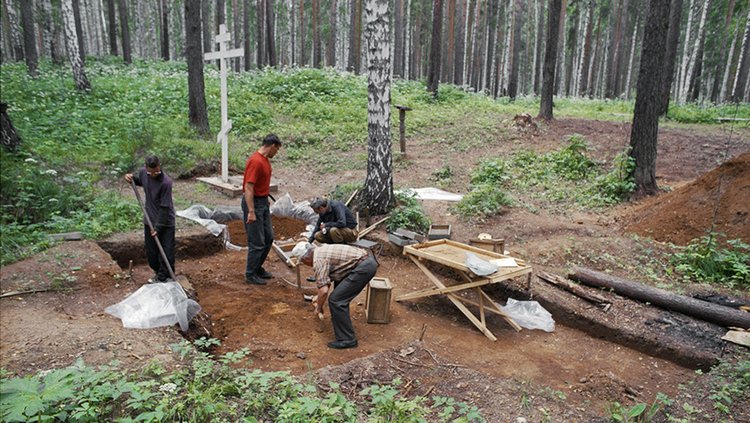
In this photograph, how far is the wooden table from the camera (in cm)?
544

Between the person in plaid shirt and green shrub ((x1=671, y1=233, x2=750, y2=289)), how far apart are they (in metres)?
4.48

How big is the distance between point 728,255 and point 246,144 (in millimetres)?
11325

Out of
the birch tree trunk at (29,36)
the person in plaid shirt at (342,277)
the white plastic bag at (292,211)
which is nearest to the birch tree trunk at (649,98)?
the white plastic bag at (292,211)

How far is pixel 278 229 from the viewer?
8.58m

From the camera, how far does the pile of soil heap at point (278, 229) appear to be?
8.13 m

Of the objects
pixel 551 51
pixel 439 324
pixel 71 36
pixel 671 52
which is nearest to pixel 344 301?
pixel 439 324

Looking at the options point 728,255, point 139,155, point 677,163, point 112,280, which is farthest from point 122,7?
point 728,255

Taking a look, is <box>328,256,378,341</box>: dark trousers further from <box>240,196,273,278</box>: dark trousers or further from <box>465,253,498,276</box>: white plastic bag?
<box>240,196,273,278</box>: dark trousers

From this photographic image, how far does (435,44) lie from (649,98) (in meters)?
10.8

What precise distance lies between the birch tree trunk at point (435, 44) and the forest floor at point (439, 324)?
37.9 feet

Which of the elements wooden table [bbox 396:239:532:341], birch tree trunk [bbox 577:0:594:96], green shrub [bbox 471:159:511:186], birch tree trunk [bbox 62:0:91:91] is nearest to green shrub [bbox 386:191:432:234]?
wooden table [bbox 396:239:532:341]

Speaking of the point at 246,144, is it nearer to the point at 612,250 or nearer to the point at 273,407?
the point at 612,250

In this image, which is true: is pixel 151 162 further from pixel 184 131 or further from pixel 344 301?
pixel 184 131

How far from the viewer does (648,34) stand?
9.22 metres
